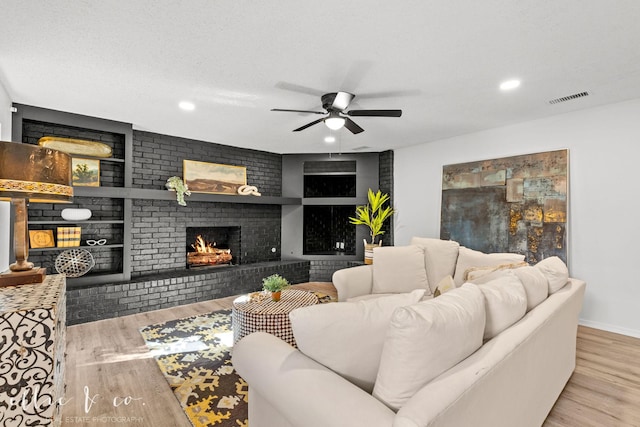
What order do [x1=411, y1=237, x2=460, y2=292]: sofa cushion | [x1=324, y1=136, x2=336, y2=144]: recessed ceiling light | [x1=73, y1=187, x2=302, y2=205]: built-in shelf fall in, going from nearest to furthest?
[x1=411, y1=237, x2=460, y2=292]: sofa cushion → [x1=73, y1=187, x2=302, y2=205]: built-in shelf → [x1=324, y1=136, x2=336, y2=144]: recessed ceiling light

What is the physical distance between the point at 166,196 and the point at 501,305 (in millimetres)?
4148

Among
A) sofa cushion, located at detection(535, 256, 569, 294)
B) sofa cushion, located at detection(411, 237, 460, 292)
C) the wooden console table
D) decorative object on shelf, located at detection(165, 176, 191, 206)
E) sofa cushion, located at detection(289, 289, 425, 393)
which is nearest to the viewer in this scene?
sofa cushion, located at detection(289, 289, 425, 393)

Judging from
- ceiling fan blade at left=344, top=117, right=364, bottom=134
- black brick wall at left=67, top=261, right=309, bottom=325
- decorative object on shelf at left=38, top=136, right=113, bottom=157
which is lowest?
black brick wall at left=67, top=261, right=309, bottom=325

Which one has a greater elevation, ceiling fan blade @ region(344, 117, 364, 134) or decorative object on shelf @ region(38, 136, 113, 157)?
ceiling fan blade @ region(344, 117, 364, 134)

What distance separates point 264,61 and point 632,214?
12.8ft

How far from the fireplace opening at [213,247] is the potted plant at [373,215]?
2.13 meters

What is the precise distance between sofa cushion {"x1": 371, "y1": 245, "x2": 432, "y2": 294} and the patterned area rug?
1574 mm

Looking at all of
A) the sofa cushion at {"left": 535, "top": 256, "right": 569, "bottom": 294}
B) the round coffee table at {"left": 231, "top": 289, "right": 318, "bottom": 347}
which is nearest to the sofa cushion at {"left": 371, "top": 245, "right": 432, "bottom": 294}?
the round coffee table at {"left": 231, "top": 289, "right": 318, "bottom": 347}

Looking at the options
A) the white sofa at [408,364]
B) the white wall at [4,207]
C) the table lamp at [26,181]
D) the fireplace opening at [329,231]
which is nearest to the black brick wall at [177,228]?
the fireplace opening at [329,231]

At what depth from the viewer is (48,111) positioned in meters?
3.50

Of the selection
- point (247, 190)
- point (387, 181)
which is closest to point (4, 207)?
point (247, 190)

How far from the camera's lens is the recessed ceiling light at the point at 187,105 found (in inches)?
132

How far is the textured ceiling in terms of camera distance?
1.87 meters

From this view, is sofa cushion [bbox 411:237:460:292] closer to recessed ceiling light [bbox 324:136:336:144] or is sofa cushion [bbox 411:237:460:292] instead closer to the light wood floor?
the light wood floor
